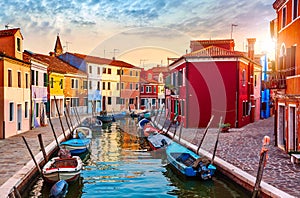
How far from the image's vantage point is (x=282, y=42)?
52.5 feet

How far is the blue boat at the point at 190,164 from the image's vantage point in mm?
12297

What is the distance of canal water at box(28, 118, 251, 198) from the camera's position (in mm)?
11281

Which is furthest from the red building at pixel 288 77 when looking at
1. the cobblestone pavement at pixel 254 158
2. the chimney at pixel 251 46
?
the chimney at pixel 251 46

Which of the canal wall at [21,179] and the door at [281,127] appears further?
the door at [281,127]

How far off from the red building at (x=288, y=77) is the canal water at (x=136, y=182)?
14.0 ft

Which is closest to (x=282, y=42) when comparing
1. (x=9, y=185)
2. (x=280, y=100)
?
(x=280, y=100)

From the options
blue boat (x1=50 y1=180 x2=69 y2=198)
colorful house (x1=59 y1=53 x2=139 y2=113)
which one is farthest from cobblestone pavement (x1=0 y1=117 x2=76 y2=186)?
colorful house (x1=59 y1=53 x2=139 y2=113)

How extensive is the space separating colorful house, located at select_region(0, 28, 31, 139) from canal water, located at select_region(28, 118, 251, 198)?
585 cm

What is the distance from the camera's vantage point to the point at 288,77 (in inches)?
575

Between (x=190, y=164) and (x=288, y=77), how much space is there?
5.60 m

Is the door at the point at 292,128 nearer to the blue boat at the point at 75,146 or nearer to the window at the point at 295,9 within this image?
the window at the point at 295,9

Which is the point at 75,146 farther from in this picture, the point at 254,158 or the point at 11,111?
the point at 254,158

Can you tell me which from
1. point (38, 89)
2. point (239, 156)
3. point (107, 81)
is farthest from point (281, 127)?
point (107, 81)

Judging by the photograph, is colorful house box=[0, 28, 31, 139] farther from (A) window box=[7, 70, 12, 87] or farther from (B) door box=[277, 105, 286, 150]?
(B) door box=[277, 105, 286, 150]
